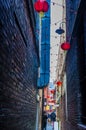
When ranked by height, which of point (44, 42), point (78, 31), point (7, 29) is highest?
point (44, 42)

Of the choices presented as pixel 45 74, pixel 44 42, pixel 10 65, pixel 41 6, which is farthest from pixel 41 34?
pixel 10 65

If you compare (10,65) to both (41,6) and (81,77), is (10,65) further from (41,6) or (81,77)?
(81,77)

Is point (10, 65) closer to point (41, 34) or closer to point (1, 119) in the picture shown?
point (1, 119)

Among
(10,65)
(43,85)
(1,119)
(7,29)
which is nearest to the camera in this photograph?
(1,119)

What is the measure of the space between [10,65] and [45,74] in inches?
375

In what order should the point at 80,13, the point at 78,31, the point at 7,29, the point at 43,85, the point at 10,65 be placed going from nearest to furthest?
the point at 7,29, the point at 10,65, the point at 80,13, the point at 78,31, the point at 43,85

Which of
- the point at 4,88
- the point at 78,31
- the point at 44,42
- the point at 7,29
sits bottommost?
the point at 4,88

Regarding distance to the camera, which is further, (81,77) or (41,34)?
(41,34)

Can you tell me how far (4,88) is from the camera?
325cm

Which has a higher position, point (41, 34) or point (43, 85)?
point (41, 34)

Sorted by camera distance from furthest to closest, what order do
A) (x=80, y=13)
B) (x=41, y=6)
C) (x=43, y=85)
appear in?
(x=43, y=85) → (x=80, y=13) → (x=41, y=6)

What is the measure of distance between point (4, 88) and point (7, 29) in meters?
0.87

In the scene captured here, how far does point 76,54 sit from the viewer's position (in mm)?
6410

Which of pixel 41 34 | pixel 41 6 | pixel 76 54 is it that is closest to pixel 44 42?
pixel 41 34
